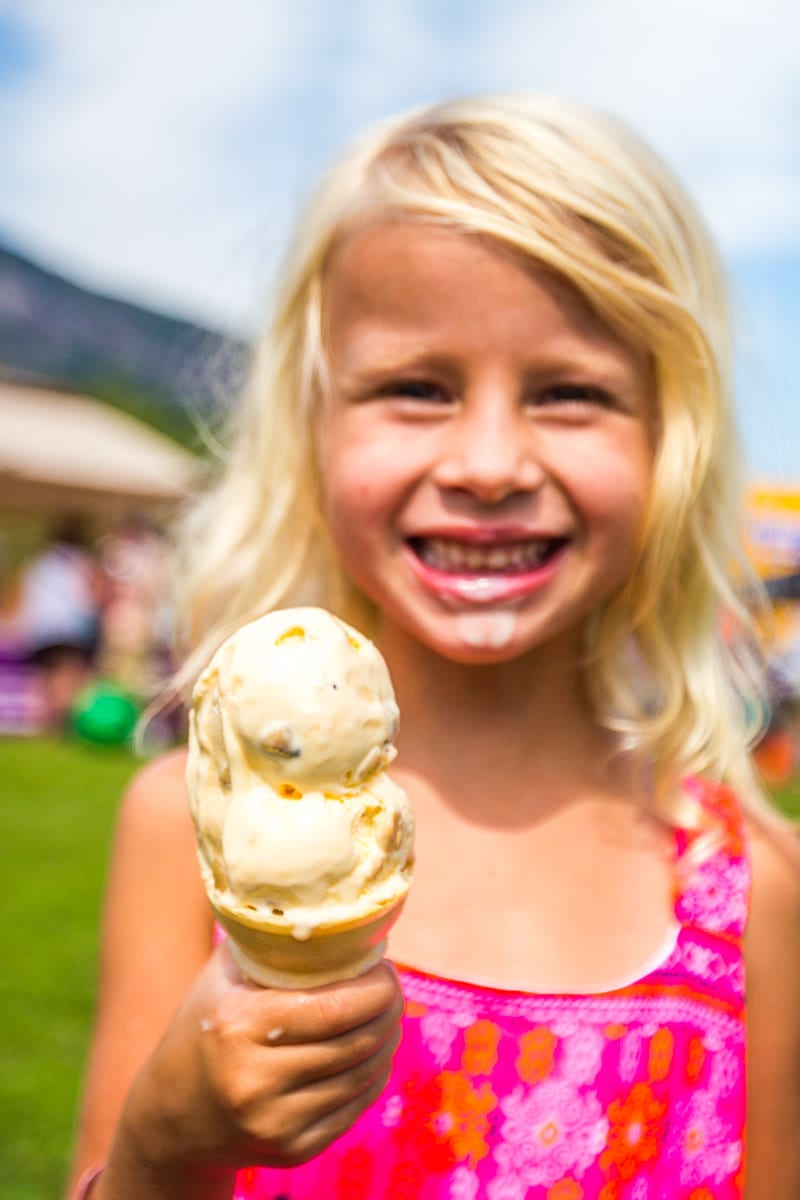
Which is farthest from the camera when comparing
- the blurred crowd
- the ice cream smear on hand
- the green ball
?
the blurred crowd

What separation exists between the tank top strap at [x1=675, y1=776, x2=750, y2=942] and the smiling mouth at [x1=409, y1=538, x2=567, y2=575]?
54cm

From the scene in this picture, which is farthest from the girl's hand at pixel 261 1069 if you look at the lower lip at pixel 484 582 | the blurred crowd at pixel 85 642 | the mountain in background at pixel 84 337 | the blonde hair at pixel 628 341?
the mountain in background at pixel 84 337

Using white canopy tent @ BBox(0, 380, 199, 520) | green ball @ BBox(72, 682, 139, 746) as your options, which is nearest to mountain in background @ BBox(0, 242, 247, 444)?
white canopy tent @ BBox(0, 380, 199, 520)

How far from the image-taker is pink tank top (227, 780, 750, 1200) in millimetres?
1644

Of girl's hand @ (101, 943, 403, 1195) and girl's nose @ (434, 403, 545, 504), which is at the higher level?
girl's nose @ (434, 403, 545, 504)

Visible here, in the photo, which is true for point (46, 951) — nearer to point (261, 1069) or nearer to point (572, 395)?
point (572, 395)

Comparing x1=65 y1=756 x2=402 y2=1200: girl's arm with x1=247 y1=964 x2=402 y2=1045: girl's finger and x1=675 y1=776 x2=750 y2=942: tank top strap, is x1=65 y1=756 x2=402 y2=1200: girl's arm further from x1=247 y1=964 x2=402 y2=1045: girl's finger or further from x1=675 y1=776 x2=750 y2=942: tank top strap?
A: x1=675 y1=776 x2=750 y2=942: tank top strap

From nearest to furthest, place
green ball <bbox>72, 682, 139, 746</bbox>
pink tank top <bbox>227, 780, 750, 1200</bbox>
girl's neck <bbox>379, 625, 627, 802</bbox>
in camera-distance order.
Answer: pink tank top <bbox>227, 780, 750, 1200</bbox>
girl's neck <bbox>379, 625, 627, 802</bbox>
green ball <bbox>72, 682, 139, 746</bbox>

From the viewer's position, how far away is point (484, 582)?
1.76m

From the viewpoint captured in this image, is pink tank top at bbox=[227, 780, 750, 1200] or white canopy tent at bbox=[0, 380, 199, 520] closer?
pink tank top at bbox=[227, 780, 750, 1200]

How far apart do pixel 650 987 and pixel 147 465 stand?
46.3 feet

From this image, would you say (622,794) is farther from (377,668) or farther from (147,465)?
(147,465)

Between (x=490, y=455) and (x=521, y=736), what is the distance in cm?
52

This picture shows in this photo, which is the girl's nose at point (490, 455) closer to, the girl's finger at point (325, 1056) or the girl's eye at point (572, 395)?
the girl's eye at point (572, 395)
